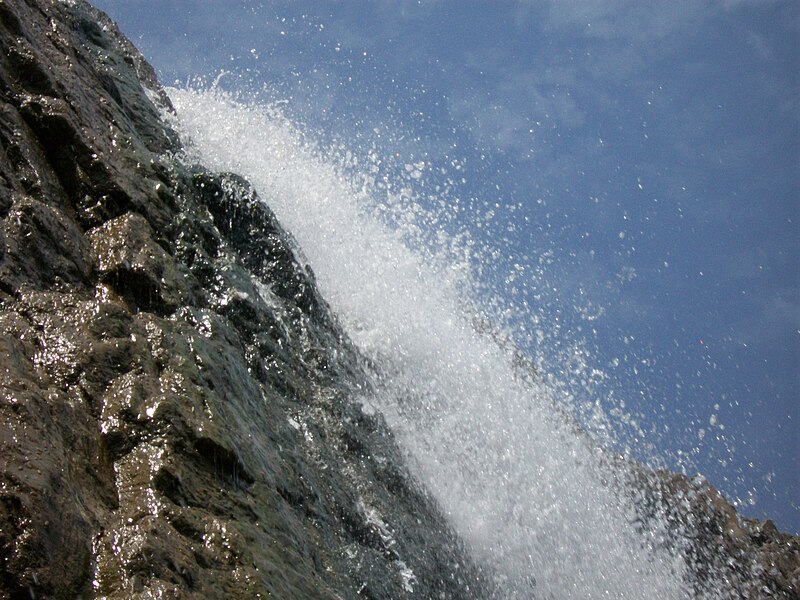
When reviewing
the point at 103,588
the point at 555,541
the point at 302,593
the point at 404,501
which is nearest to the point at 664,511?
the point at 555,541

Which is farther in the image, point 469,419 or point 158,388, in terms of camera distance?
point 469,419

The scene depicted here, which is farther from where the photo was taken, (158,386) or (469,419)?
(469,419)

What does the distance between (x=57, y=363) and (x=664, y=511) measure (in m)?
18.1

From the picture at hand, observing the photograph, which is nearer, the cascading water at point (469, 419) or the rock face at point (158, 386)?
the rock face at point (158, 386)

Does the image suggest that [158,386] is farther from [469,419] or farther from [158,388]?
[469,419]

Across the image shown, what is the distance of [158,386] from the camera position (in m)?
4.44

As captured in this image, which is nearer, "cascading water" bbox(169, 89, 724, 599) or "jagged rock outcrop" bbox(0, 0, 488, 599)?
"jagged rock outcrop" bbox(0, 0, 488, 599)

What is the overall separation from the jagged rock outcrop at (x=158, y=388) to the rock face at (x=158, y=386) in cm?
1

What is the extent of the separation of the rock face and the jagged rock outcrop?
0.01m

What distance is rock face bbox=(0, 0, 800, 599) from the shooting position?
3.41 meters

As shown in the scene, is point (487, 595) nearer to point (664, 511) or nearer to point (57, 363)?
point (57, 363)

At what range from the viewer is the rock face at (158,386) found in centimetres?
341

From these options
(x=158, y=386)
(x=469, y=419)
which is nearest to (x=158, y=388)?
(x=158, y=386)

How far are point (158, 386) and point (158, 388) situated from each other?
23mm
